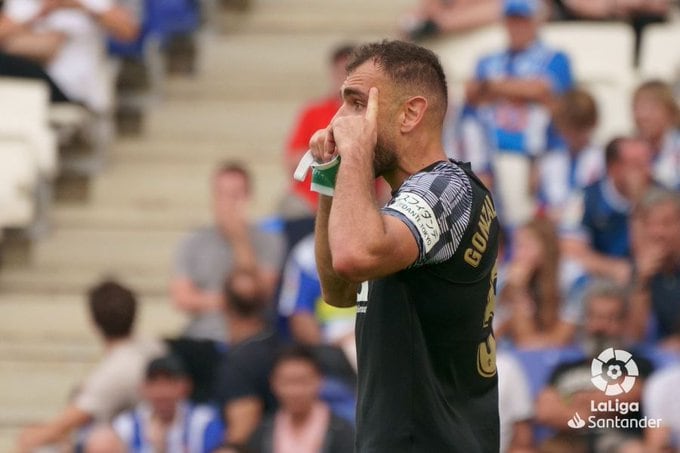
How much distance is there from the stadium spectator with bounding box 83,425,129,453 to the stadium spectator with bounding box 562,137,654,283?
247cm

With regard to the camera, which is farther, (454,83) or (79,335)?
(454,83)

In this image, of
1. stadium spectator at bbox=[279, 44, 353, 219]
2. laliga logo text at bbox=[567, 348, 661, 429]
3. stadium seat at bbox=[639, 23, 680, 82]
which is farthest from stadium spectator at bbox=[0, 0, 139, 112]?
laliga logo text at bbox=[567, 348, 661, 429]

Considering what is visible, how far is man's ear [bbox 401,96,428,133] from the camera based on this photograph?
404 centimetres

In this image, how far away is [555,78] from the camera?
927cm

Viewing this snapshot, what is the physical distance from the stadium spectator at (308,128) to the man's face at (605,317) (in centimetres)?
200

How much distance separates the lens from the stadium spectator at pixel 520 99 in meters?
9.17

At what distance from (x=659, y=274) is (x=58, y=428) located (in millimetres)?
2968

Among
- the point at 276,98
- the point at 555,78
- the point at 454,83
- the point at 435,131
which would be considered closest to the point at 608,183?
the point at 555,78

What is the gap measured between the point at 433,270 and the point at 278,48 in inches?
290

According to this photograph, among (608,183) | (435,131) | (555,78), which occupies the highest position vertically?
(555,78)

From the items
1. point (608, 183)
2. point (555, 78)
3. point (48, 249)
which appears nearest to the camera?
point (608, 183)

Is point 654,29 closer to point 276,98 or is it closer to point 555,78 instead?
point 555,78

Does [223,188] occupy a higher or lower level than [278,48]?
lower

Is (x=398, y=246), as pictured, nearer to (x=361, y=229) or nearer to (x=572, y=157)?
(x=361, y=229)
